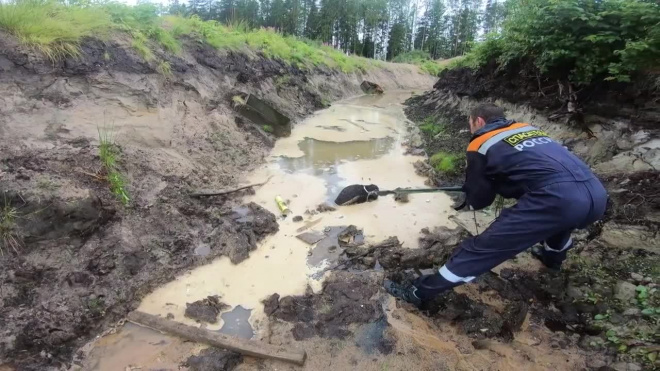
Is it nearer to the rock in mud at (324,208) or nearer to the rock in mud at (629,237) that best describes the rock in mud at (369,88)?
the rock in mud at (324,208)

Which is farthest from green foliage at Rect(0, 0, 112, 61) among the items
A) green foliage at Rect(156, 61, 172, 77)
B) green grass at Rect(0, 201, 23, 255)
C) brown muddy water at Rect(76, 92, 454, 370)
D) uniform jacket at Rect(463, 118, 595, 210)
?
uniform jacket at Rect(463, 118, 595, 210)

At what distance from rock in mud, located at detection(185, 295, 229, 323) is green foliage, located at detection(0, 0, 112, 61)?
15.1 ft

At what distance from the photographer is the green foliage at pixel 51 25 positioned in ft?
17.4

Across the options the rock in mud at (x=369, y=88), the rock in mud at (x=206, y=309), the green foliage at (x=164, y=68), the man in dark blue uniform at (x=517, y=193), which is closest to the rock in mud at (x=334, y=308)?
the man in dark blue uniform at (x=517, y=193)

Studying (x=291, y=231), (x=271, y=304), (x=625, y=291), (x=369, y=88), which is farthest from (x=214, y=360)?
(x=369, y=88)

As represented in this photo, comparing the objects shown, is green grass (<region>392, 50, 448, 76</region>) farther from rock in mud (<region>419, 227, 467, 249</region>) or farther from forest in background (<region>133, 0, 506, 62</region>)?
rock in mud (<region>419, 227, 467, 249</region>)

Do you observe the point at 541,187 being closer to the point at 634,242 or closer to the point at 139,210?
the point at 634,242

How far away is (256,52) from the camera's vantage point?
11.9m

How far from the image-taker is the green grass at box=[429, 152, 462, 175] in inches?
262

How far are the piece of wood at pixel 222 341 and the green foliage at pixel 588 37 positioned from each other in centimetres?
491

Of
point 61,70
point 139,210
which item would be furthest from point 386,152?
point 61,70

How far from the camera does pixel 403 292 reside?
3533mm

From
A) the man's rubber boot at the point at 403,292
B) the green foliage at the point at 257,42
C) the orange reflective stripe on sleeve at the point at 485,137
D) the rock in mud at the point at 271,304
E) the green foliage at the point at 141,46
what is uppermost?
the green foliage at the point at 257,42

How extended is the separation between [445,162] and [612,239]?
10.8 ft
